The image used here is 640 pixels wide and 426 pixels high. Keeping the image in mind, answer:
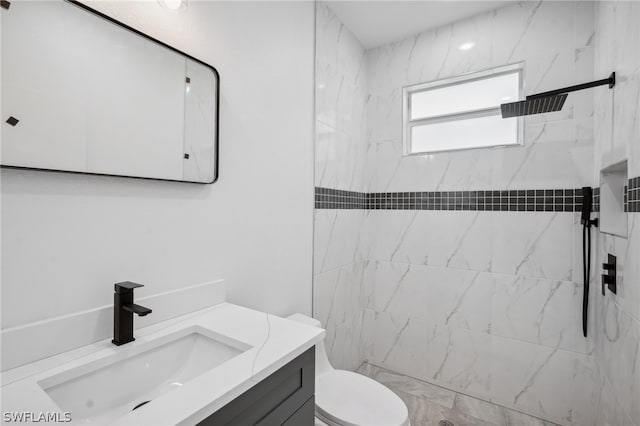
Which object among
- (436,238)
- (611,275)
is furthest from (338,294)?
(611,275)

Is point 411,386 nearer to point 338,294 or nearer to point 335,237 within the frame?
point 338,294

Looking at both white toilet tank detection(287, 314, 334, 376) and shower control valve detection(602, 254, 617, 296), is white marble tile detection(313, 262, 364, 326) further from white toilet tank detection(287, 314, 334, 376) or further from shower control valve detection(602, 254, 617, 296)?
shower control valve detection(602, 254, 617, 296)

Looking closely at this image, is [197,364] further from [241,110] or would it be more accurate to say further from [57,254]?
[241,110]

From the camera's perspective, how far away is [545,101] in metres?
1.63

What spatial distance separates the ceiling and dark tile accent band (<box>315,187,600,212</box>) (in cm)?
128

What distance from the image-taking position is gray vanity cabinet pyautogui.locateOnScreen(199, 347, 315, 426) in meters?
0.77

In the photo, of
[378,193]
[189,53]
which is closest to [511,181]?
[378,193]

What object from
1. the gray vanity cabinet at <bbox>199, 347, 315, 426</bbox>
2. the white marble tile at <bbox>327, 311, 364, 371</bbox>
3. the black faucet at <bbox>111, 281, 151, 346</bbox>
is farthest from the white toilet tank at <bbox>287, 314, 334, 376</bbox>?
the black faucet at <bbox>111, 281, 151, 346</bbox>

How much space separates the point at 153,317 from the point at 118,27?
0.99 meters

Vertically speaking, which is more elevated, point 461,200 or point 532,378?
point 461,200

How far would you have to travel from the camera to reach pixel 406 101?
8.36 feet

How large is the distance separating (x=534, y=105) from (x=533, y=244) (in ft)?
2.97

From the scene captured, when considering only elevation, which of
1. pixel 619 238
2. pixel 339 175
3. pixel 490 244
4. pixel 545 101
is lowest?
pixel 490 244

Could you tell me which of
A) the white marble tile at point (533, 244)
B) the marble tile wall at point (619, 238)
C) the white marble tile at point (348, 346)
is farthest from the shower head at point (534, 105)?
the white marble tile at point (348, 346)
